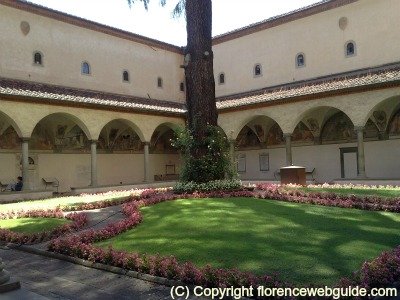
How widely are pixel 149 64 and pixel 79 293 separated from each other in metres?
22.9

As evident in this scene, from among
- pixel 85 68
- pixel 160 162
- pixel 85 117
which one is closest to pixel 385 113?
pixel 160 162

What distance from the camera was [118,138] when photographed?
24.6 m

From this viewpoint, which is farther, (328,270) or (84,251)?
(84,251)

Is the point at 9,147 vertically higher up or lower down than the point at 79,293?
higher up

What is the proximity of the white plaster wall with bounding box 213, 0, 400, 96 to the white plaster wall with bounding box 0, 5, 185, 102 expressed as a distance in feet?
12.7

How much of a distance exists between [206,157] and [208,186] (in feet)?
3.30

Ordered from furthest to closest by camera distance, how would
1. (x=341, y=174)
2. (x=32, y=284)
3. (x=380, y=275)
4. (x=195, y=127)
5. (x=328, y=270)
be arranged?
(x=341, y=174) → (x=195, y=127) → (x=32, y=284) → (x=328, y=270) → (x=380, y=275)

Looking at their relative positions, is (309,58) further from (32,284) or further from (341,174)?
(32,284)

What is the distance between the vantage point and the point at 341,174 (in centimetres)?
2191

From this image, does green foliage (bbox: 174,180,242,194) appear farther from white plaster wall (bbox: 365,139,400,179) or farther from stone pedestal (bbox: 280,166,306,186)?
white plaster wall (bbox: 365,139,400,179)

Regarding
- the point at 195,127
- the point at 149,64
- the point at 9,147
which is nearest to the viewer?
the point at 195,127

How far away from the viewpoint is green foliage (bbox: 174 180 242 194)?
504 inches

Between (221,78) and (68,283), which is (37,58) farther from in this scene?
(68,283)

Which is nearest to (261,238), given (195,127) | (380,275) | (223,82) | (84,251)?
(380,275)
